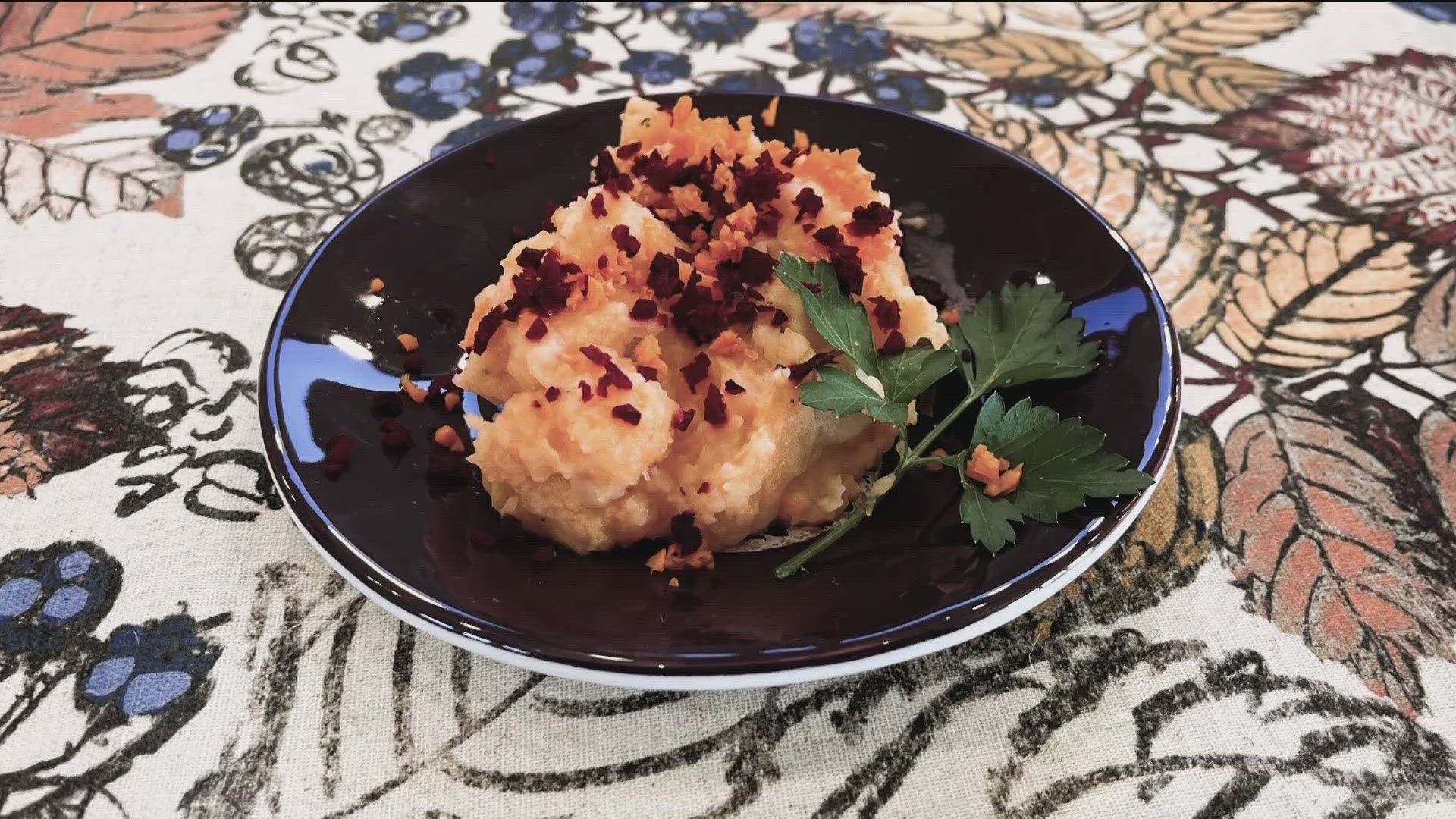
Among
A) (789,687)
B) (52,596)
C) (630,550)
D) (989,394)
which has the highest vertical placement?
(989,394)

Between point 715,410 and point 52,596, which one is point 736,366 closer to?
point 715,410

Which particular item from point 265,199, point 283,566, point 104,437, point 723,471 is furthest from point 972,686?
point 265,199

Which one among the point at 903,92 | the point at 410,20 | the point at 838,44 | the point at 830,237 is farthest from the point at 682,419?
the point at 410,20

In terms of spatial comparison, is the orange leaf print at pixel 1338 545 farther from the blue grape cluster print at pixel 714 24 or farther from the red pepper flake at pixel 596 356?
the blue grape cluster print at pixel 714 24

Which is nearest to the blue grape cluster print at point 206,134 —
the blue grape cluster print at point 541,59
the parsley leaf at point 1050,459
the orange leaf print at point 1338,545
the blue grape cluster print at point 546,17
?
the blue grape cluster print at point 541,59

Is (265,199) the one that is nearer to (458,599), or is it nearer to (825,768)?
(458,599)
